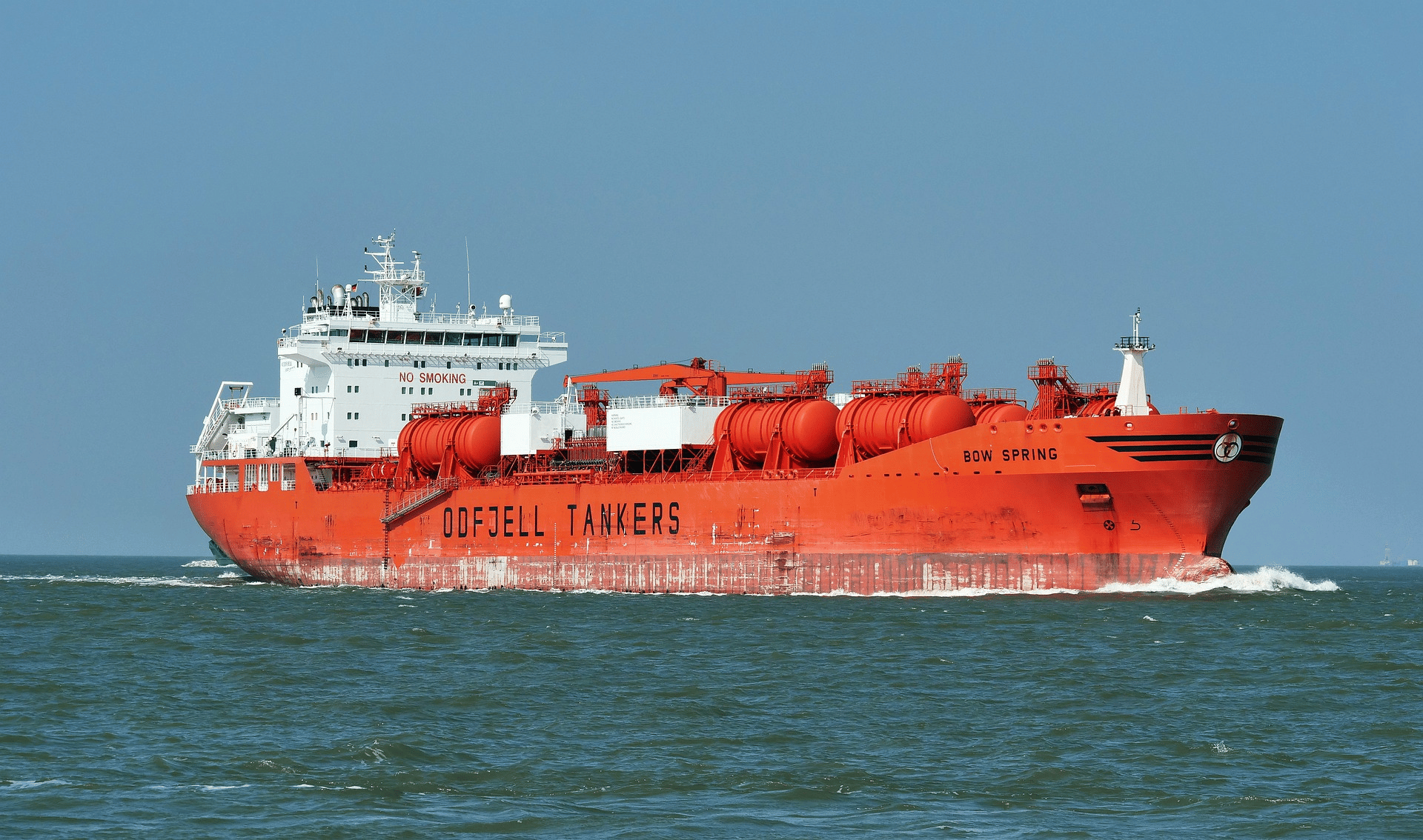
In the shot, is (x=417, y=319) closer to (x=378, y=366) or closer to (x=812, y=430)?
(x=378, y=366)

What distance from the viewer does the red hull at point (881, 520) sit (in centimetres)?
3158

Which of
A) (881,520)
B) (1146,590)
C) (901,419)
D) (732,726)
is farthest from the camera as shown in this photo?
(901,419)

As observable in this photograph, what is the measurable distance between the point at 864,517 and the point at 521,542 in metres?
11.6

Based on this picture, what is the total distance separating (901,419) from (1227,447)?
732 cm

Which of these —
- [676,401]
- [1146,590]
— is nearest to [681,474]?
[676,401]

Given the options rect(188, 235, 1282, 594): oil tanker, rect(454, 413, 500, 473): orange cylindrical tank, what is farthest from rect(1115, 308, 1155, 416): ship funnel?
rect(454, 413, 500, 473): orange cylindrical tank

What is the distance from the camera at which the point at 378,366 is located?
169 feet

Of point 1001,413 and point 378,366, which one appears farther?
point 378,366

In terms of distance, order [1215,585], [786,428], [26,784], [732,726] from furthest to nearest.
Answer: [786,428] → [1215,585] → [732,726] → [26,784]

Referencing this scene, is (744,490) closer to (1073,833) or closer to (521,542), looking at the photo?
(521,542)

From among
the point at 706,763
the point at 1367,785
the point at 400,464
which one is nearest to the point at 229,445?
the point at 400,464

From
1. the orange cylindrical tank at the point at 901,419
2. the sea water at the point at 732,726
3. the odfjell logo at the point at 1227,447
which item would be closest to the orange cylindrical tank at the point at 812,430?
the orange cylindrical tank at the point at 901,419

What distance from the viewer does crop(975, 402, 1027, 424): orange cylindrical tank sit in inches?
1377

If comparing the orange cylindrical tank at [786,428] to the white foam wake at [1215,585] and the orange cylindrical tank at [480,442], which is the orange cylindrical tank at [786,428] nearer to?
the white foam wake at [1215,585]
